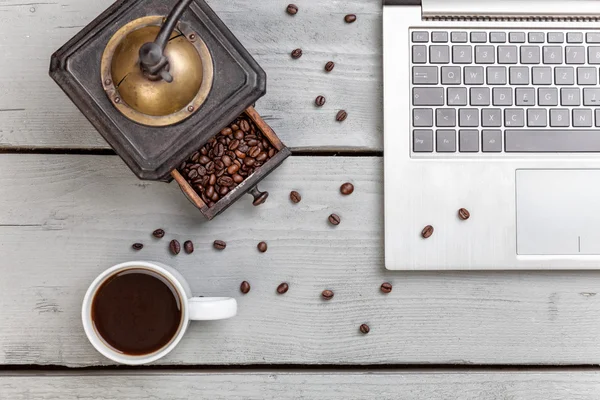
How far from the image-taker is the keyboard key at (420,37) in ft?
2.16

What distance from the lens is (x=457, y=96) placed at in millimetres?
652

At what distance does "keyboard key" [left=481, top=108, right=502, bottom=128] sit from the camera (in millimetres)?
653

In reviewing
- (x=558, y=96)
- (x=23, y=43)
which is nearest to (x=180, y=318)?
(x=23, y=43)

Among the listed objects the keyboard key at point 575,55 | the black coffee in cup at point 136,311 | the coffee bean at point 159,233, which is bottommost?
the black coffee in cup at point 136,311

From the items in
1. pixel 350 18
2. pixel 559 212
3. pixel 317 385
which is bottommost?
Result: pixel 317 385

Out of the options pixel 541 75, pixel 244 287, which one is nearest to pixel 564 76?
pixel 541 75

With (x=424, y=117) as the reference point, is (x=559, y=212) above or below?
below

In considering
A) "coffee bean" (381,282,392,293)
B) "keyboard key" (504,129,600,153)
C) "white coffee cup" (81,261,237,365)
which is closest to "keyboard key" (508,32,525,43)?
"keyboard key" (504,129,600,153)

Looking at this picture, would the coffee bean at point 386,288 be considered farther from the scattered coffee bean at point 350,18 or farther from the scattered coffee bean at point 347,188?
the scattered coffee bean at point 350,18

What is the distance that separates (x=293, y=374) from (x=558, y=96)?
1.46 feet

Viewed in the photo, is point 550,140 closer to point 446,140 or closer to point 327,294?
point 446,140

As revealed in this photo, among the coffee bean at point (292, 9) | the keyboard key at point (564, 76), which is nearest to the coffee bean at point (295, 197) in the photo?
the coffee bean at point (292, 9)

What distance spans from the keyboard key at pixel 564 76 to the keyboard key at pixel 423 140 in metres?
0.16

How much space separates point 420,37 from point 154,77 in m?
0.31
